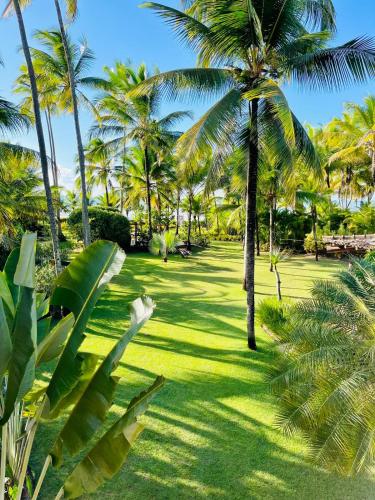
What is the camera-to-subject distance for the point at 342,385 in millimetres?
3297

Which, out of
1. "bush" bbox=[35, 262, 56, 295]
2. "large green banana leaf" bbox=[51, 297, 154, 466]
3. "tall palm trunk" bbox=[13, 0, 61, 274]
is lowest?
"bush" bbox=[35, 262, 56, 295]

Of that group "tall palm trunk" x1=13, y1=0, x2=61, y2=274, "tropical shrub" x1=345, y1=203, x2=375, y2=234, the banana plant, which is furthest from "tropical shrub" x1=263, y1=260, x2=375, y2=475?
"tropical shrub" x1=345, y1=203, x2=375, y2=234

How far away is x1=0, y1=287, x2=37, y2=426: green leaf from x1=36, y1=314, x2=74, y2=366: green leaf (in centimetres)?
41

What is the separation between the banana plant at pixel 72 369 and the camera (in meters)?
1.48

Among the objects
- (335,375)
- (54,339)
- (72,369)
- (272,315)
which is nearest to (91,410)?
(72,369)

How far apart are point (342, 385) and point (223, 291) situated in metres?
8.79

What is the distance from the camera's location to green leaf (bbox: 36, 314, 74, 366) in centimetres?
194

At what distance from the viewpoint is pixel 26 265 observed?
1.45m

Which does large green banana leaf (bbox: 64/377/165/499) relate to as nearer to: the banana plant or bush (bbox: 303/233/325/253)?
the banana plant

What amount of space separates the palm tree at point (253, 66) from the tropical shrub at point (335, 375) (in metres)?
2.75

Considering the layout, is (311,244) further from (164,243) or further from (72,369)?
(72,369)

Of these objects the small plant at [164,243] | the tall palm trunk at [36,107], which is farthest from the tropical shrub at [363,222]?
the tall palm trunk at [36,107]

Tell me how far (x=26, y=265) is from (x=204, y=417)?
4.06m

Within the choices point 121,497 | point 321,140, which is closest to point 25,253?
point 121,497
